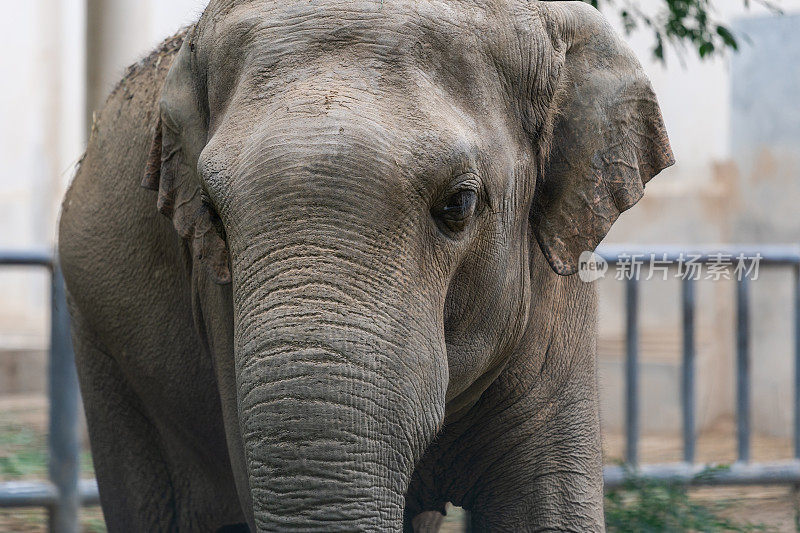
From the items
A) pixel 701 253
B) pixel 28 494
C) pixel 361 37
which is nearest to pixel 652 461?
pixel 701 253

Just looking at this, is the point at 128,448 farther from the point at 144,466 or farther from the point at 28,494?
the point at 28,494

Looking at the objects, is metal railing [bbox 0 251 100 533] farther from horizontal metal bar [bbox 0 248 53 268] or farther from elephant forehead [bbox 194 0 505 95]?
elephant forehead [bbox 194 0 505 95]

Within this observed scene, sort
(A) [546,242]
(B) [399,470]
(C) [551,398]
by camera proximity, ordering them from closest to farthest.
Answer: (B) [399,470], (A) [546,242], (C) [551,398]

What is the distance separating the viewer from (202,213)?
2.70m

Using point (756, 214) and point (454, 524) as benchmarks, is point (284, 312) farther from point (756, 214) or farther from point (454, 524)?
point (756, 214)

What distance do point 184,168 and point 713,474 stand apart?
3309 millimetres

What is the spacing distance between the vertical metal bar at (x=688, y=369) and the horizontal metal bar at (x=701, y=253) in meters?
0.15

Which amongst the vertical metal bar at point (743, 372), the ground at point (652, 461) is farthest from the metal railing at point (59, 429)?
the vertical metal bar at point (743, 372)

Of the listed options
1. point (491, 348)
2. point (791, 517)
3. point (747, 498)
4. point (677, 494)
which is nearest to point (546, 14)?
point (491, 348)

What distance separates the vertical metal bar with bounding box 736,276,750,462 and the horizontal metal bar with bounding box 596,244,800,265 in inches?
6.9

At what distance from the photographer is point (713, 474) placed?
17.4 ft

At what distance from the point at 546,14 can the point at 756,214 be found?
6629mm

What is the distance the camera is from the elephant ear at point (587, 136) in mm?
2725

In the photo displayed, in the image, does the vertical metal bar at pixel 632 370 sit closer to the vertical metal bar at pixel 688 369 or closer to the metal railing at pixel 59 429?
the vertical metal bar at pixel 688 369
